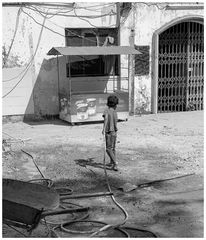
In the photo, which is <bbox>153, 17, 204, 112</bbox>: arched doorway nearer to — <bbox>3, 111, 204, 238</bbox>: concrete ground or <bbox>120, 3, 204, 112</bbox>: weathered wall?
<bbox>120, 3, 204, 112</bbox>: weathered wall

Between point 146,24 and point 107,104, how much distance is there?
22.1 ft

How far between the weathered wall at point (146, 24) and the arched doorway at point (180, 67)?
12.2 inches

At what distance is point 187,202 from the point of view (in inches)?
237

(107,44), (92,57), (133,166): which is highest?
(107,44)

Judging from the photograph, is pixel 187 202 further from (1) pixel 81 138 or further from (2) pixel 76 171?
(1) pixel 81 138

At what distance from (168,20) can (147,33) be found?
0.88 m

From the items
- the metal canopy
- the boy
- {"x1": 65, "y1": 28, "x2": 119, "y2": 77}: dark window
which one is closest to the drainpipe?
{"x1": 65, "y1": 28, "x2": 119, "y2": 77}: dark window

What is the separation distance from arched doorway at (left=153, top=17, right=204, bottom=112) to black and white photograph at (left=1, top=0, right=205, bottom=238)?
0.12 feet

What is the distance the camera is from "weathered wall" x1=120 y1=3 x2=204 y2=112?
13.4 metres

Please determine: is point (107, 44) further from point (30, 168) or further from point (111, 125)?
point (30, 168)

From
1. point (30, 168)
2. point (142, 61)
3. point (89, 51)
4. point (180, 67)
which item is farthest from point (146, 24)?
point (30, 168)

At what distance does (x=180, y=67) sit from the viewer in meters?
14.3

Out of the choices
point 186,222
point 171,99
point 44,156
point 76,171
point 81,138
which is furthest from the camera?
point 171,99

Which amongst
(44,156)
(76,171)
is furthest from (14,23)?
(76,171)
